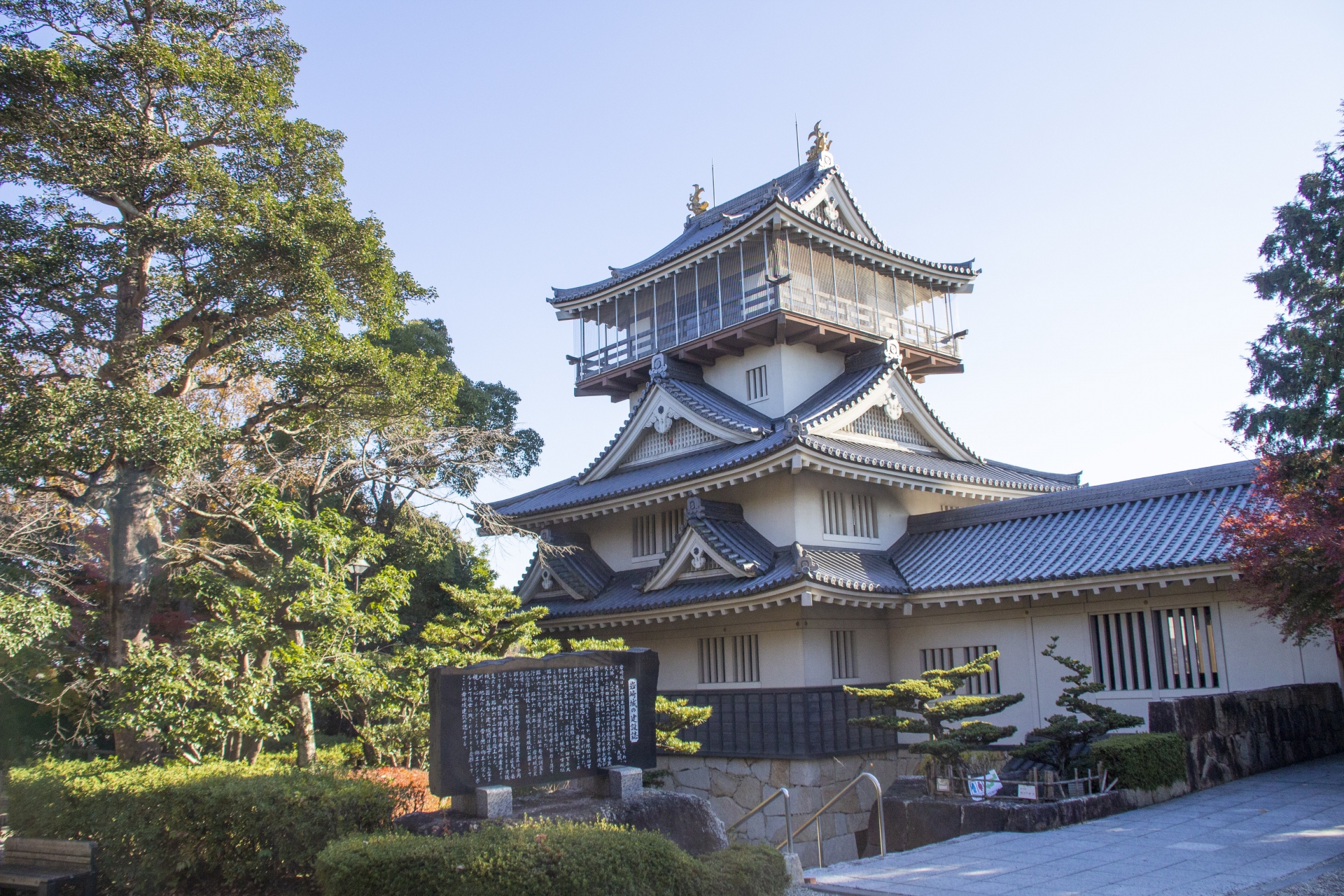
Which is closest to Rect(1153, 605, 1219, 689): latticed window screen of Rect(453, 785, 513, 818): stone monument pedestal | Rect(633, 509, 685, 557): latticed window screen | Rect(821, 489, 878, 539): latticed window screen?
Rect(821, 489, 878, 539): latticed window screen

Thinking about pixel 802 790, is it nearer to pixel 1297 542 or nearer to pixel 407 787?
pixel 407 787

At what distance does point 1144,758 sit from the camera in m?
13.1

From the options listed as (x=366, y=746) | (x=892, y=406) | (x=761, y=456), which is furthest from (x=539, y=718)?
(x=892, y=406)

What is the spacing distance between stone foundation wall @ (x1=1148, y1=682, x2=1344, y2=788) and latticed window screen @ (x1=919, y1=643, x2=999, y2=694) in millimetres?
3786

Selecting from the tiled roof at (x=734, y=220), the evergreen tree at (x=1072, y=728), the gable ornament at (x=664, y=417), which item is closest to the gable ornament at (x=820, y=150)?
the tiled roof at (x=734, y=220)

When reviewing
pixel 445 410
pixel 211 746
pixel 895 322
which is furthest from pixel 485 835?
pixel 895 322

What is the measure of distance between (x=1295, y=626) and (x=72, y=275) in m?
18.8

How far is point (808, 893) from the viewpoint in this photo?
9.36 metres

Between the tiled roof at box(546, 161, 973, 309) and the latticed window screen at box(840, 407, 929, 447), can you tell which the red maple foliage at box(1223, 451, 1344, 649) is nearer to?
the latticed window screen at box(840, 407, 929, 447)

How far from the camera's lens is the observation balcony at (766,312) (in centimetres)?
2403

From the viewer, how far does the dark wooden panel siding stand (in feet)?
59.6

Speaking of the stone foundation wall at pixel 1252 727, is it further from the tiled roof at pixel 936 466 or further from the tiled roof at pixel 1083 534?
the tiled roof at pixel 936 466

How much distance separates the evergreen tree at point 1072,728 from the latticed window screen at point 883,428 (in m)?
9.42

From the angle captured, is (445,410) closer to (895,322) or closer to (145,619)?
(145,619)
